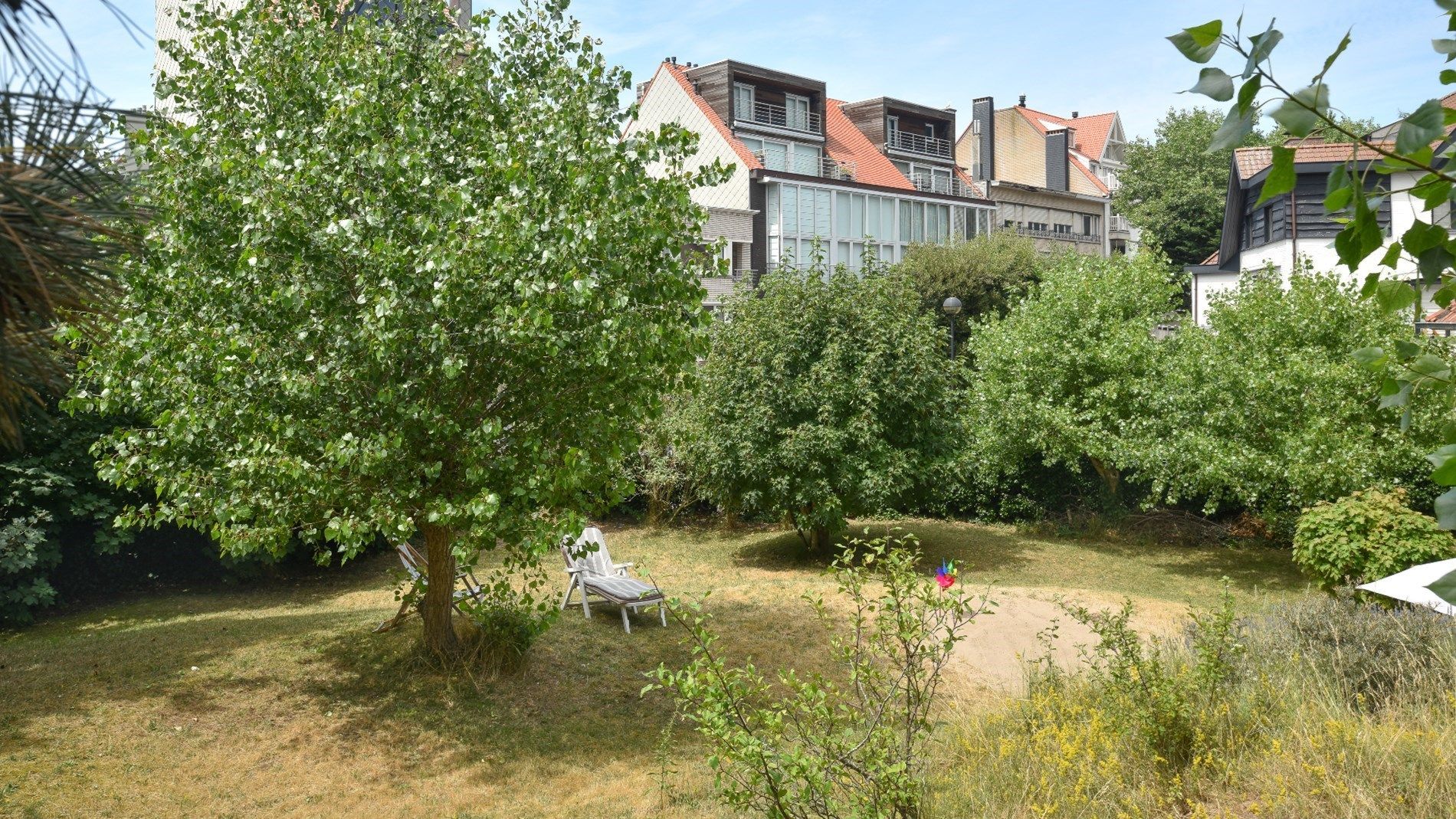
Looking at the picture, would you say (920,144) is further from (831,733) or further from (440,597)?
(831,733)

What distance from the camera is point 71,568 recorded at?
15.6 metres

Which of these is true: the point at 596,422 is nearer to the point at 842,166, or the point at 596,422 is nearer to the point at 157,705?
the point at 157,705

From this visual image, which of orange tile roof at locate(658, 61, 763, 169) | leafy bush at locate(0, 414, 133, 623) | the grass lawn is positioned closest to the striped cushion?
the grass lawn

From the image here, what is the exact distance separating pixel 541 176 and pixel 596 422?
218 centimetres

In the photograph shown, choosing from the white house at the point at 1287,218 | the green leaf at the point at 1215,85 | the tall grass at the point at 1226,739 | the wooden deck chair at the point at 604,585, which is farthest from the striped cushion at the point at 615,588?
the white house at the point at 1287,218

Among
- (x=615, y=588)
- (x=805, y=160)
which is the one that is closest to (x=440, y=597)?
(x=615, y=588)

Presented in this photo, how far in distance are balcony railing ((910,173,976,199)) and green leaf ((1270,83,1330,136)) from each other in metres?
49.1

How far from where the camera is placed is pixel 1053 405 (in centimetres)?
2144

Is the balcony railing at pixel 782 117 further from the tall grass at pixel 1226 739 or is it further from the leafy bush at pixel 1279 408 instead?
the tall grass at pixel 1226 739

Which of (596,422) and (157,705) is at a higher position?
(596,422)

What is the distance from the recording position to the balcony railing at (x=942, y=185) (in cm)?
5041

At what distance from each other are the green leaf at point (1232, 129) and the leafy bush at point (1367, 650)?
656 cm

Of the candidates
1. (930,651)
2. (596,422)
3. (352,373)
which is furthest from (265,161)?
(930,651)

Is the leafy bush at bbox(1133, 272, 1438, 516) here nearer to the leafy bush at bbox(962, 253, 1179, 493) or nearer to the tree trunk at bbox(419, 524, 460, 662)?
the leafy bush at bbox(962, 253, 1179, 493)
